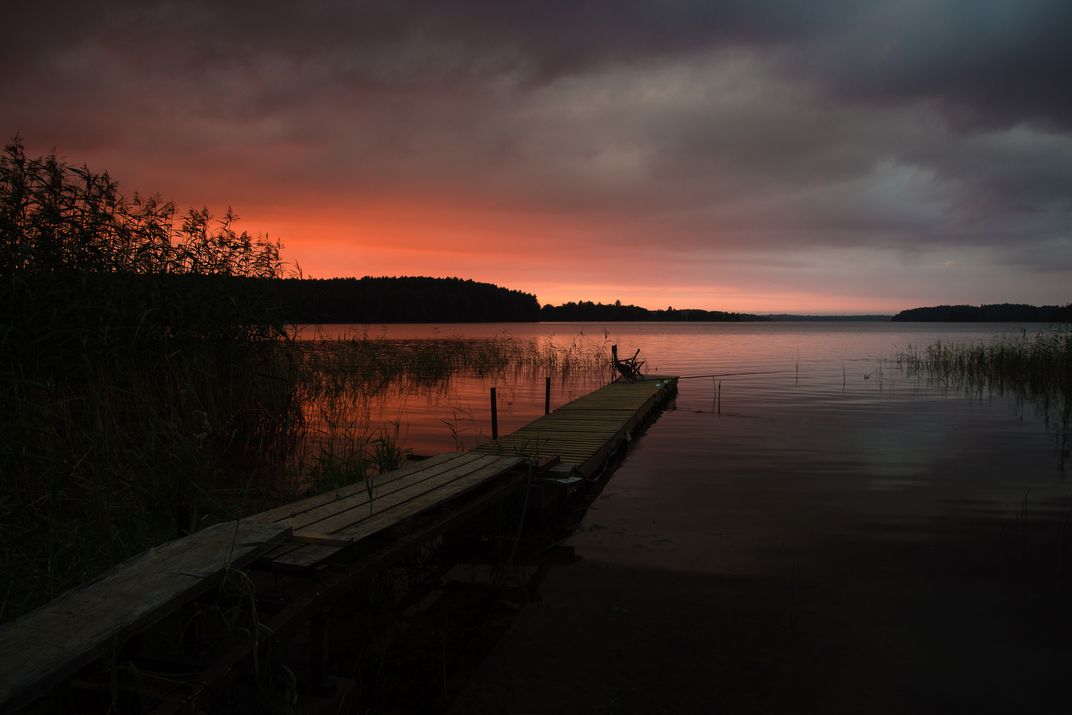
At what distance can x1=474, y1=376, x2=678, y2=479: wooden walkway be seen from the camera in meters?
9.52

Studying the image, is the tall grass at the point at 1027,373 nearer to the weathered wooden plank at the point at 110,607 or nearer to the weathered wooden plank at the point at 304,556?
the weathered wooden plank at the point at 304,556

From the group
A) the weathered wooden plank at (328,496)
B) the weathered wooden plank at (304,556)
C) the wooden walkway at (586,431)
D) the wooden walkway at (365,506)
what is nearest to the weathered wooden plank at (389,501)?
the wooden walkway at (365,506)

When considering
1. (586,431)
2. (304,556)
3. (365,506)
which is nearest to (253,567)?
(304,556)

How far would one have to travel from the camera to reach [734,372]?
30.6 metres

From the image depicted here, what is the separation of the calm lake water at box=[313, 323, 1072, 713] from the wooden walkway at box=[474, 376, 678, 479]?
0.67 meters

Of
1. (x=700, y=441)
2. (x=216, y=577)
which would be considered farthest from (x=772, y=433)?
(x=216, y=577)

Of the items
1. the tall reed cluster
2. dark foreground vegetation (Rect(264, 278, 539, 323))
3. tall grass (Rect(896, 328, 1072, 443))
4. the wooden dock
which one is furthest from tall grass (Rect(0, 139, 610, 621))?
dark foreground vegetation (Rect(264, 278, 539, 323))

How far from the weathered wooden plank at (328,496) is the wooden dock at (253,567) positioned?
0.04 ft

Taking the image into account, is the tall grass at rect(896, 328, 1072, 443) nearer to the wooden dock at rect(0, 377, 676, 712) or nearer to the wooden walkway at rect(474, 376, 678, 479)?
the wooden walkway at rect(474, 376, 678, 479)

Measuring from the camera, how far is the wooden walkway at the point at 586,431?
9.52 metres

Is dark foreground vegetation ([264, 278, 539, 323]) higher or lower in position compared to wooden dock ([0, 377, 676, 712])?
higher

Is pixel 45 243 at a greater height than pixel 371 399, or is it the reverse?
pixel 45 243

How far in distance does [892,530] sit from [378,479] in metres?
6.35

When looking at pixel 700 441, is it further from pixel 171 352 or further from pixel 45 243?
pixel 45 243
